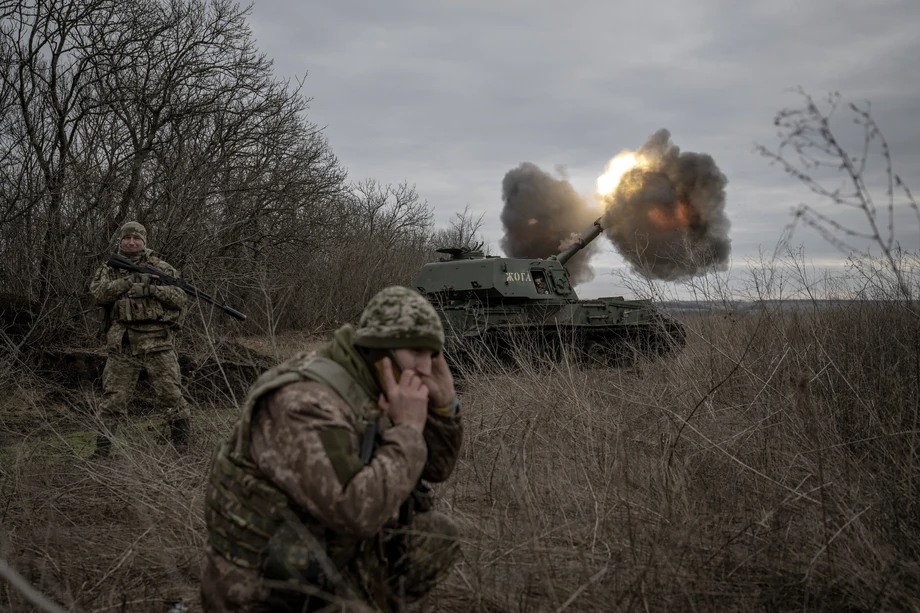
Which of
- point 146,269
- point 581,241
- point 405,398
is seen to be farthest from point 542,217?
point 405,398

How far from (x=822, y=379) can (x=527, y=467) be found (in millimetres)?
2147

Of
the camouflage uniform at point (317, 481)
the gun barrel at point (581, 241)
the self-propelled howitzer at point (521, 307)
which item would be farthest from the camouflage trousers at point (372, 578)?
the gun barrel at point (581, 241)

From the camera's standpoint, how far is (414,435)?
212cm

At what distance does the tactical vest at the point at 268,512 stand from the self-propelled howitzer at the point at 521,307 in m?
8.44

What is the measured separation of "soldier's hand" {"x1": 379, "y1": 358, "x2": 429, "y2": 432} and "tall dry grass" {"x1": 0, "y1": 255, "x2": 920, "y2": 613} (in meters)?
0.70

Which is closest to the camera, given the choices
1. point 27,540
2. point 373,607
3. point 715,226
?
point 373,607

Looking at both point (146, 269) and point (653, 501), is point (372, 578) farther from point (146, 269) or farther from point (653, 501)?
point (146, 269)

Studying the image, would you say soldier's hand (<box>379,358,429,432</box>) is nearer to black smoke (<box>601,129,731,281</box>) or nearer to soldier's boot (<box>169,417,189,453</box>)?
soldier's boot (<box>169,417,189,453</box>)

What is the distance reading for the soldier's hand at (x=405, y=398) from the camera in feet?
7.09

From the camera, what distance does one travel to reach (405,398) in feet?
7.10

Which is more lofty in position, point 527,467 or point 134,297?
point 134,297

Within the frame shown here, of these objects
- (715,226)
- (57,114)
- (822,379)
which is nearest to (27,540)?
(822,379)

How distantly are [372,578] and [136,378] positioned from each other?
15.4 feet

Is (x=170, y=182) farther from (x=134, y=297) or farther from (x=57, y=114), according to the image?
(x=134, y=297)
